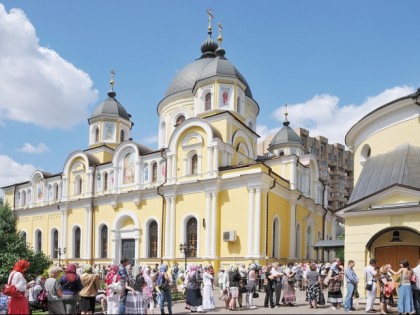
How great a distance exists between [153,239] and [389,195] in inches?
807

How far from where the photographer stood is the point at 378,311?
12.8 m

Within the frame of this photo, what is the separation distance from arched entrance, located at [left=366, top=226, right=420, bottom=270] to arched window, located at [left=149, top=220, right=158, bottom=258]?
1908 cm

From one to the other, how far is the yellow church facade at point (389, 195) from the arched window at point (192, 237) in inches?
591

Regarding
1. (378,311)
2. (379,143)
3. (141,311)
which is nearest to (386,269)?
(378,311)

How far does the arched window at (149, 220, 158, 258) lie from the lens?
3064 cm

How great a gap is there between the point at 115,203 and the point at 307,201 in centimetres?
1459

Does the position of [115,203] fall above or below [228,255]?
above

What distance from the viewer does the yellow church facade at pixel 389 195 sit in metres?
13.3

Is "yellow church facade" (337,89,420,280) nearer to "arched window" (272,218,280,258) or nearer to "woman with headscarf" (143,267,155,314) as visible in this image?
"woman with headscarf" (143,267,155,314)

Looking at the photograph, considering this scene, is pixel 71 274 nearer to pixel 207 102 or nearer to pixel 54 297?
pixel 54 297

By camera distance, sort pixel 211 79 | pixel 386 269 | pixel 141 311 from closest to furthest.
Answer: pixel 141 311
pixel 386 269
pixel 211 79

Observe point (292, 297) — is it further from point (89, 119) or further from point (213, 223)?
point (89, 119)

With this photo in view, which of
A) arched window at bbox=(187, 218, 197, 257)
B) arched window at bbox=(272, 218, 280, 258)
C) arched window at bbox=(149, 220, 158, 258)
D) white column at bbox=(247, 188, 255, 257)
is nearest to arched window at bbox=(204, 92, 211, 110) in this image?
white column at bbox=(247, 188, 255, 257)

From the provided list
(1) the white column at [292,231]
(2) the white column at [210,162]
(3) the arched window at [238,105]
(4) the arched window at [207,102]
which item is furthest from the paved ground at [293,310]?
(4) the arched window at [207,102]
